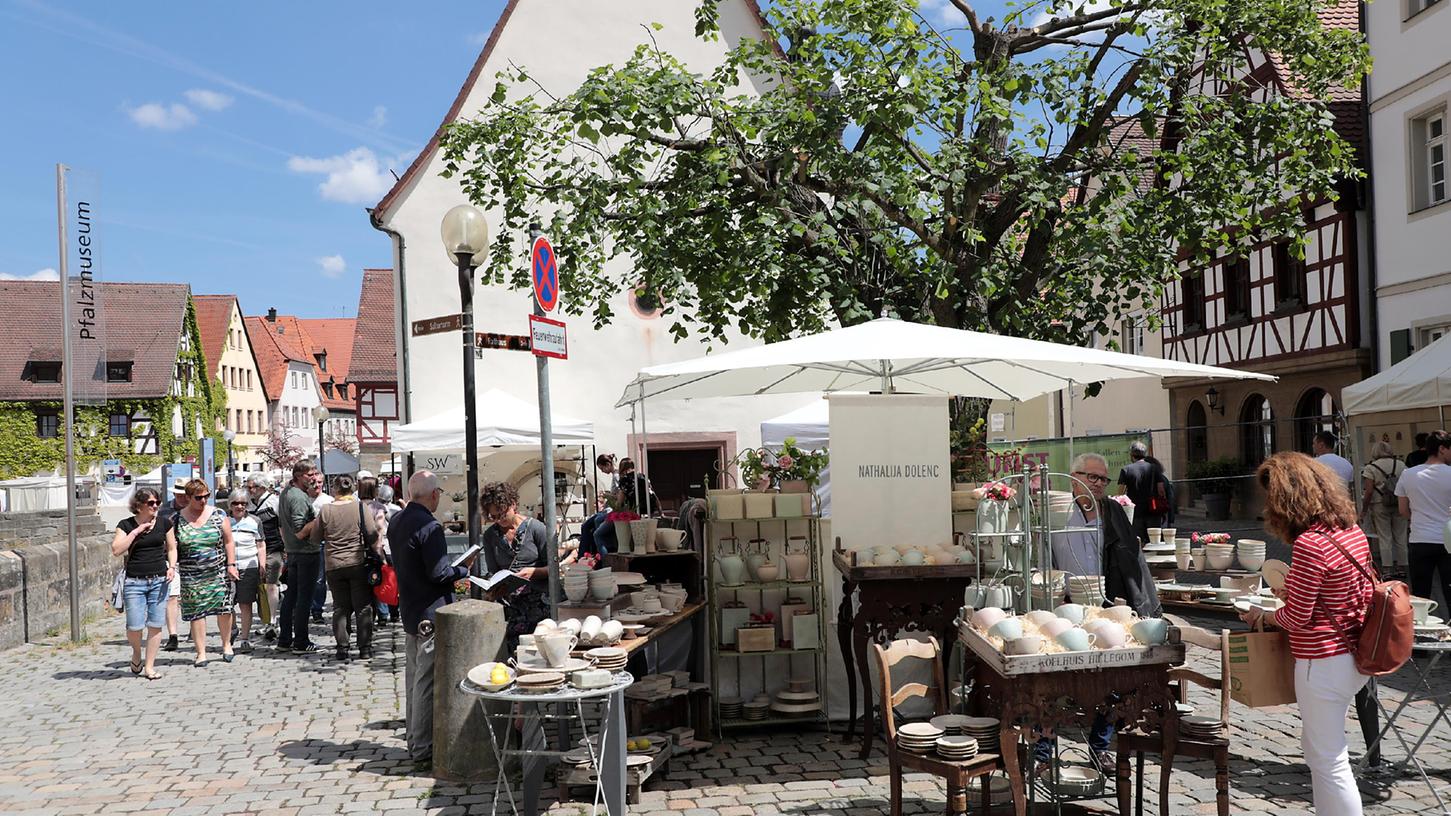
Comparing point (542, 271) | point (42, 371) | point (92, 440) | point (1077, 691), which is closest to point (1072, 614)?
point (1077, 691)

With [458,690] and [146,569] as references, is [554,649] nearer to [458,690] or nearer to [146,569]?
[458,690]

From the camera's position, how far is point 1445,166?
18.1m

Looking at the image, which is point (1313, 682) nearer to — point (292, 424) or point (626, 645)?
point (626, 645)

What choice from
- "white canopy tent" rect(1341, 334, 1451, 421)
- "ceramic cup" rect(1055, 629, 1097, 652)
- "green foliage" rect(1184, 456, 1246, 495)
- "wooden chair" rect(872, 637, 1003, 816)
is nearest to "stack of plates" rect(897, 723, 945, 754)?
"wooden chair" rect(872, 637, 1003, 816)

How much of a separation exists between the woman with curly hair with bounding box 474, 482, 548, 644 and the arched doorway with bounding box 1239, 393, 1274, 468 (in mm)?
19612

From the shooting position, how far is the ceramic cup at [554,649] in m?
5.55

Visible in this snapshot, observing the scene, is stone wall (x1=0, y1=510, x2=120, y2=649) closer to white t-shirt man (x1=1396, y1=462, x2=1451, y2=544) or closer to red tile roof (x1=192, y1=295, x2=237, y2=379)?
white t-shirt man (x1=1396, y1=462, x2=1451, y2=544)

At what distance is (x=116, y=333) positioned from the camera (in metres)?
51.3

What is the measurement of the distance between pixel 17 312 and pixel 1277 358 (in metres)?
49.4

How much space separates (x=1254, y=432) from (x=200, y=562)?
20.7 m

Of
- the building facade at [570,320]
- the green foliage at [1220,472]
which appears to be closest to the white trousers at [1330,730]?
the building facade at [570,320]

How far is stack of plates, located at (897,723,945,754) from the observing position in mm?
5043

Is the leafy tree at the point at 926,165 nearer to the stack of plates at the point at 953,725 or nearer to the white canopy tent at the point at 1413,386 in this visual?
the white canopy tent at the point at 1413,386

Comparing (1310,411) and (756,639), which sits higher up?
(1310,411)
